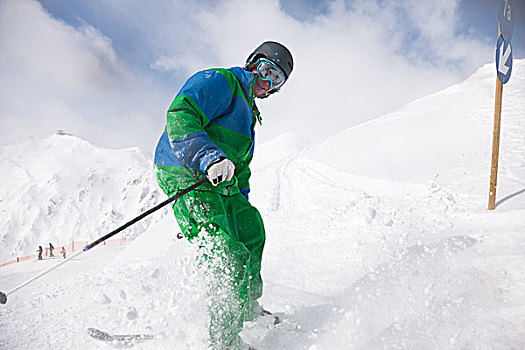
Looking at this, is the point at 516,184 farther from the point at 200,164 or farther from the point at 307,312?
the point at 200,164

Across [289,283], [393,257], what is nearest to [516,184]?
[393,257]

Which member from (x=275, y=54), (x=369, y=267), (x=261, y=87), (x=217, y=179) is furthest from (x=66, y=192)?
(x=217, y=179)

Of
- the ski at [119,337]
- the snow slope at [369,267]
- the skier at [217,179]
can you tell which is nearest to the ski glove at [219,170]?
the skier at [217,179]

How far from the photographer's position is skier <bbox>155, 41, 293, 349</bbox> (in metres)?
1.54

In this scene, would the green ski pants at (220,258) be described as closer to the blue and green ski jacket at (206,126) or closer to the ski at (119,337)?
the blue and green ski jacket at (206,126)

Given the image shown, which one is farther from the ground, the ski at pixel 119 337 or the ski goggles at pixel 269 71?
the ski goggles at pixel 269 71

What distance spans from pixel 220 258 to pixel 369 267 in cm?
172

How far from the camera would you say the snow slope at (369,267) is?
1912 millimetres

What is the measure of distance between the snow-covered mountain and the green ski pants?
259 feet

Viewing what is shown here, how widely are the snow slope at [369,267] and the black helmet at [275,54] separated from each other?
59.2 inches

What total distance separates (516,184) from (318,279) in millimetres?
2909

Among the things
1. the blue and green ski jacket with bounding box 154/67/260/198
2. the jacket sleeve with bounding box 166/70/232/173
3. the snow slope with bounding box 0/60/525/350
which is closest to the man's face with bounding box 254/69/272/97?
the blue and green ski jacket with bounding box 154/67/260/198

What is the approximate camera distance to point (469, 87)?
7461 mm

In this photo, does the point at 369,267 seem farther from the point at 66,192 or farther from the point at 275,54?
the point at 66,192
